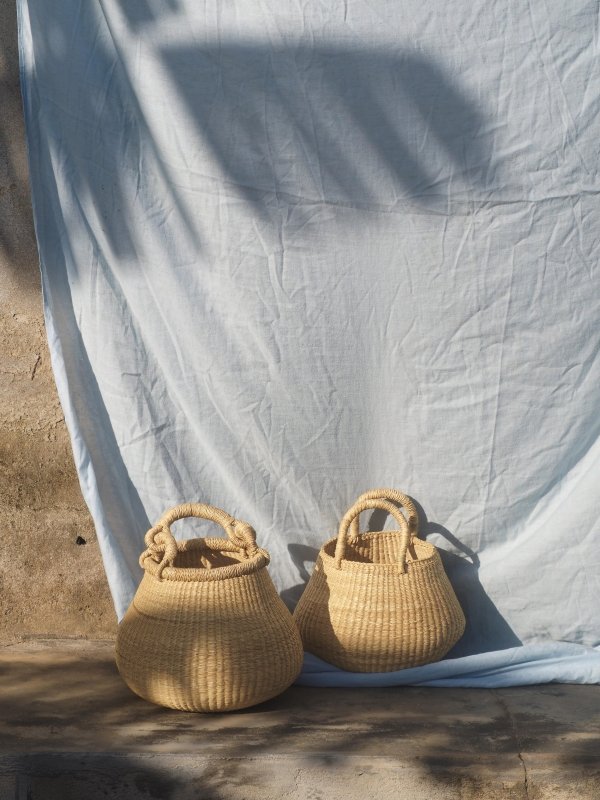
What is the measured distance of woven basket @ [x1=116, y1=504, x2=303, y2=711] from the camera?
2.45 metres

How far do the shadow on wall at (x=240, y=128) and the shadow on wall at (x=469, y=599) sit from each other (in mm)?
972

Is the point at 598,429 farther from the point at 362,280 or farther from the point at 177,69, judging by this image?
the point at 177,69

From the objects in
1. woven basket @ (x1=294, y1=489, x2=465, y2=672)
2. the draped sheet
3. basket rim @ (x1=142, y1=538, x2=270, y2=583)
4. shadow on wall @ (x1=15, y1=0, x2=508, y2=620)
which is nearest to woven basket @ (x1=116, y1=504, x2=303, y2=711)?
basket rim @ (x1=142, y1=538, x2=270, y2=583)

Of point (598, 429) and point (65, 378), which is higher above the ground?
point (65, 378)

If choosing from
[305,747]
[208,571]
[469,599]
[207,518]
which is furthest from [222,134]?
[305,747]

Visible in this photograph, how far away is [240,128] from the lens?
108 inches

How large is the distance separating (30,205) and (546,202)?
1537 millimetres

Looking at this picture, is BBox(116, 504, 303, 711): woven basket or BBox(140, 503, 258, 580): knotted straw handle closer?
BBox(116, 504, 303, 711): woven basket

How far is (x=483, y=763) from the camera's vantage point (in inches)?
88.1

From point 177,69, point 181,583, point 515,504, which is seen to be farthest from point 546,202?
point 181,583

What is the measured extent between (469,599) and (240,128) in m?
1.57

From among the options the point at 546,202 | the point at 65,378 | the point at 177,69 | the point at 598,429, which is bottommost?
the point at 598,429

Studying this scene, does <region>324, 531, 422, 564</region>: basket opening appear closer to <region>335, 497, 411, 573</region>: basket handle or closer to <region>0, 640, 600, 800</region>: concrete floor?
<region>335, 497, 411, 573</region>: basket handle

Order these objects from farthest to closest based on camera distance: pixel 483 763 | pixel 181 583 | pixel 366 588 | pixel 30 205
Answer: pixel 30 205, pixel 366 588, pixel 181 583, pixel 483 763
